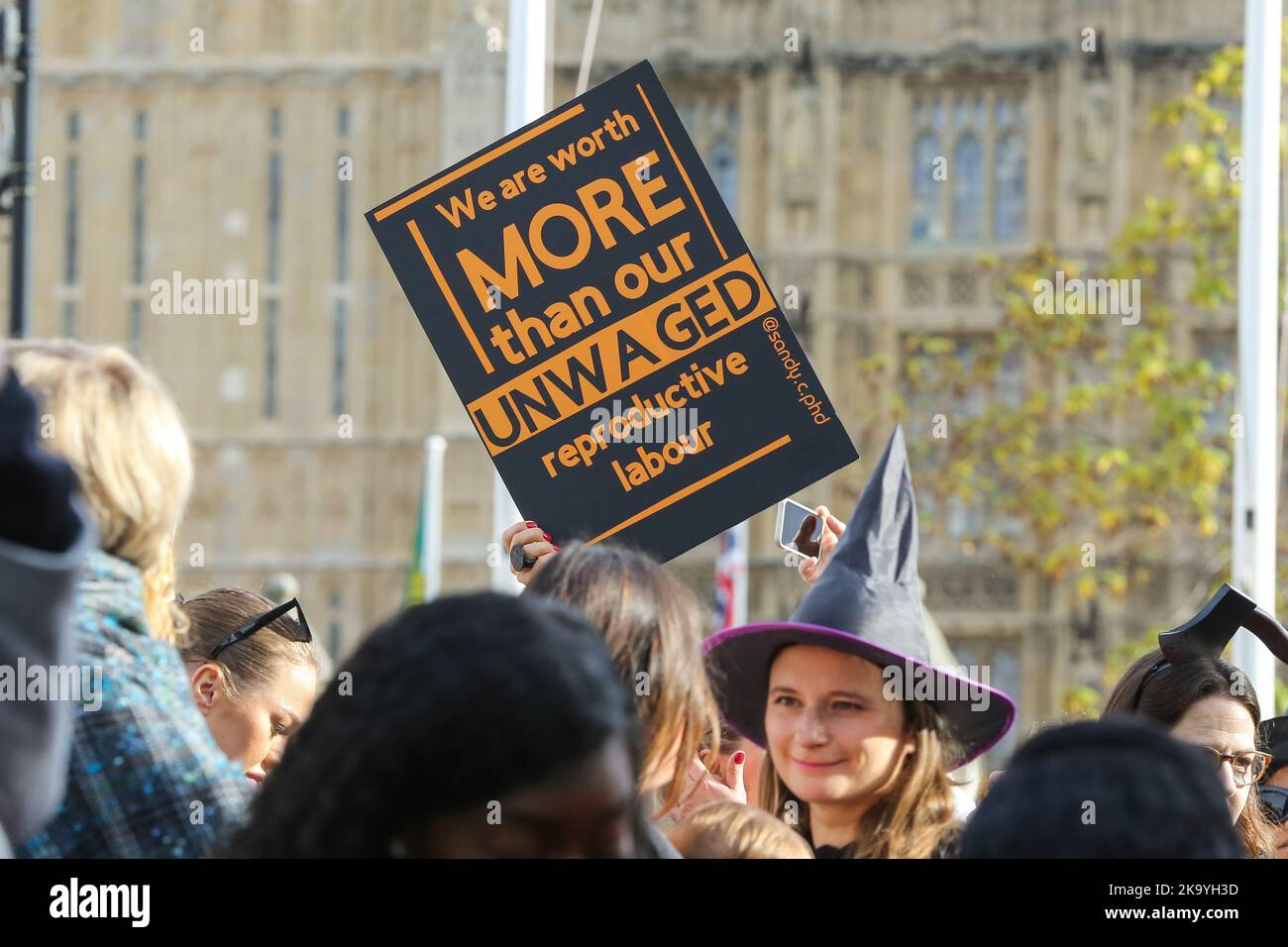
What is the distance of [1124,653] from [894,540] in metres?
12.6

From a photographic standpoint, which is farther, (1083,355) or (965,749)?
(1083,355)

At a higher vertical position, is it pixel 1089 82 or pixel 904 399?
pixel 1089 82

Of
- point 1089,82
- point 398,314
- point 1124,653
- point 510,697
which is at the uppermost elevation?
point 1089,82

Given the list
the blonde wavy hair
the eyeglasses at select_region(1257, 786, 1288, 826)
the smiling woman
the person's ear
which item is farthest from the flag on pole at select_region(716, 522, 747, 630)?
the blonde wavy hair

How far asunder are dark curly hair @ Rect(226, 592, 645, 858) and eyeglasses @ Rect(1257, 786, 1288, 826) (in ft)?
8.03

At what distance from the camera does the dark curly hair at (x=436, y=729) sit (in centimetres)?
176

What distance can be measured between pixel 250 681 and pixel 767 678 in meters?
0.89

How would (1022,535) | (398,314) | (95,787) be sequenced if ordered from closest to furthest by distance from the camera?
(95,787)
(1022,535)
(398,314)

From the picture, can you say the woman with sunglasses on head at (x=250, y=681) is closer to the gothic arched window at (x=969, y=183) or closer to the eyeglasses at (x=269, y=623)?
the eyeglasses at (x=269, y=623)

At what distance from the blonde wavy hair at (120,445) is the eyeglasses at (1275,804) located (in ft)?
7.36
